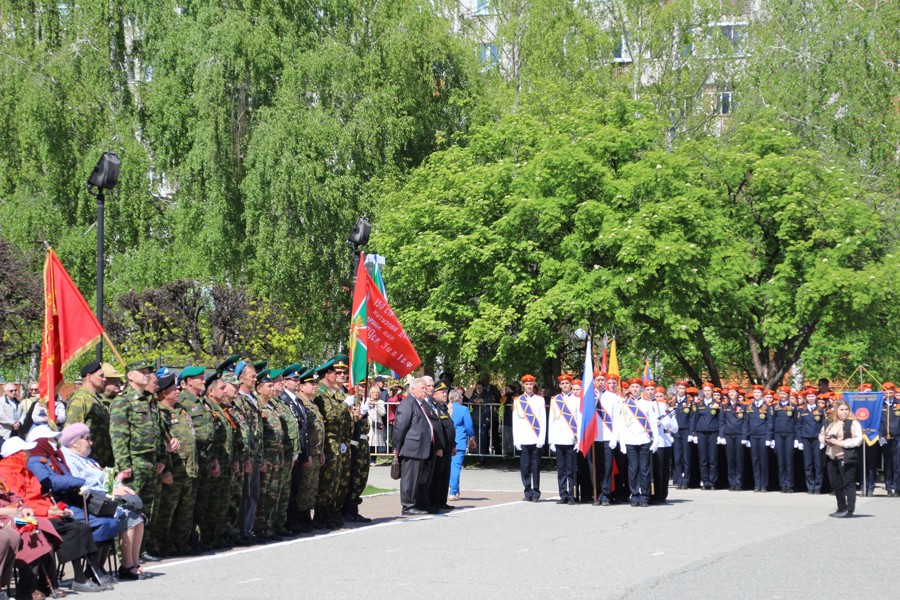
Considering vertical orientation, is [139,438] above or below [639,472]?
above

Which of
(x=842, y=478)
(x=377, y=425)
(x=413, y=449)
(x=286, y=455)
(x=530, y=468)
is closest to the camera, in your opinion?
(x=286, y=455)

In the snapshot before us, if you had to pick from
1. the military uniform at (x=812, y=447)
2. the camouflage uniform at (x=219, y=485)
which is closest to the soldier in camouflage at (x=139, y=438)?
the camouflage uniform at (x=219, y=485)

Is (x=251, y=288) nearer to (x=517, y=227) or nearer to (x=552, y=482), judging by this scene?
A: (x=517, y=227)

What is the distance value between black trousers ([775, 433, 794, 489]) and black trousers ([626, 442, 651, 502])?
208 inches

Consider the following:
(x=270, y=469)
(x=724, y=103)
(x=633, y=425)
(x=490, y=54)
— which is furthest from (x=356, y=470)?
(x=724, y=103)

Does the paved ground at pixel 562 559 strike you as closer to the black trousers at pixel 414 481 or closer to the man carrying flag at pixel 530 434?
the black trousers at pixel 414 481

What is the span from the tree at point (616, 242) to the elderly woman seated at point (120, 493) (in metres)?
17.6

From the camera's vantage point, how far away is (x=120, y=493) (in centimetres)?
1212

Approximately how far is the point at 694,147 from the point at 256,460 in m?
23.7

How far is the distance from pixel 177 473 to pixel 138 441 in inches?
28.9

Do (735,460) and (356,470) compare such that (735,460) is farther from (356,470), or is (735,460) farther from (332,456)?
(332,456)

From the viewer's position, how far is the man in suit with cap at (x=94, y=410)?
508 inches

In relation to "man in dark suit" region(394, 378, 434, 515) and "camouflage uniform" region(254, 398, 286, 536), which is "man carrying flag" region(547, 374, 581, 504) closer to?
"man in dark suit" region(394, 378, 434, 515)

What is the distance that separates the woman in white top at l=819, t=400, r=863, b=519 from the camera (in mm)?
18922
